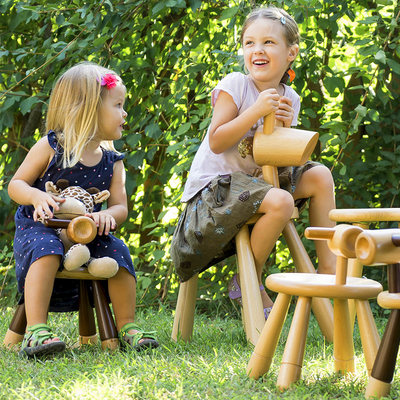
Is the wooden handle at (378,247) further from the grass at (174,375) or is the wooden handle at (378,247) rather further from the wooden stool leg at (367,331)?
the grass at (174,375)

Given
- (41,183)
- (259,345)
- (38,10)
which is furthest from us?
(38,10)

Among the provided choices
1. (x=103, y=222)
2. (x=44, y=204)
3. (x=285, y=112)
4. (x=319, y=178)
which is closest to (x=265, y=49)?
(x=285, y=112)

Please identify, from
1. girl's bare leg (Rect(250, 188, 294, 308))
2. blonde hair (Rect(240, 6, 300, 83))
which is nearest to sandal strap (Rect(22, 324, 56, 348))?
girl's bare leg (Rect(250, 188, 294, 308))

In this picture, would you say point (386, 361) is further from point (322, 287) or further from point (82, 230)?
point (82, 230)

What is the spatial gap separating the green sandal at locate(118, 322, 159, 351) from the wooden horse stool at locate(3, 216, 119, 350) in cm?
3

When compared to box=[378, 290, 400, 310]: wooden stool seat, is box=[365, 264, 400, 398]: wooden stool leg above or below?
below

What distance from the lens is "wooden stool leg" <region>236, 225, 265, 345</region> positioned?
237 cm

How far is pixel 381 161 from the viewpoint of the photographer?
354 cm

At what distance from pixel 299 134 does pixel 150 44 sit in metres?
1.46

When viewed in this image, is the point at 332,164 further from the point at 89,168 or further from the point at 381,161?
the point at 89,168

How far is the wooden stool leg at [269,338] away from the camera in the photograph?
185cm

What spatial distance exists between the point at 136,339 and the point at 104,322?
0.15 metres

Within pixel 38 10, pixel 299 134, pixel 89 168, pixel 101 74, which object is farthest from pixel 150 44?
pixel 299 134

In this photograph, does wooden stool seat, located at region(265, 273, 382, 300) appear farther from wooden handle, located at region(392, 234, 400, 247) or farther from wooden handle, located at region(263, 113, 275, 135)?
wooden handle, located at region(263, 113, 275, 135)
